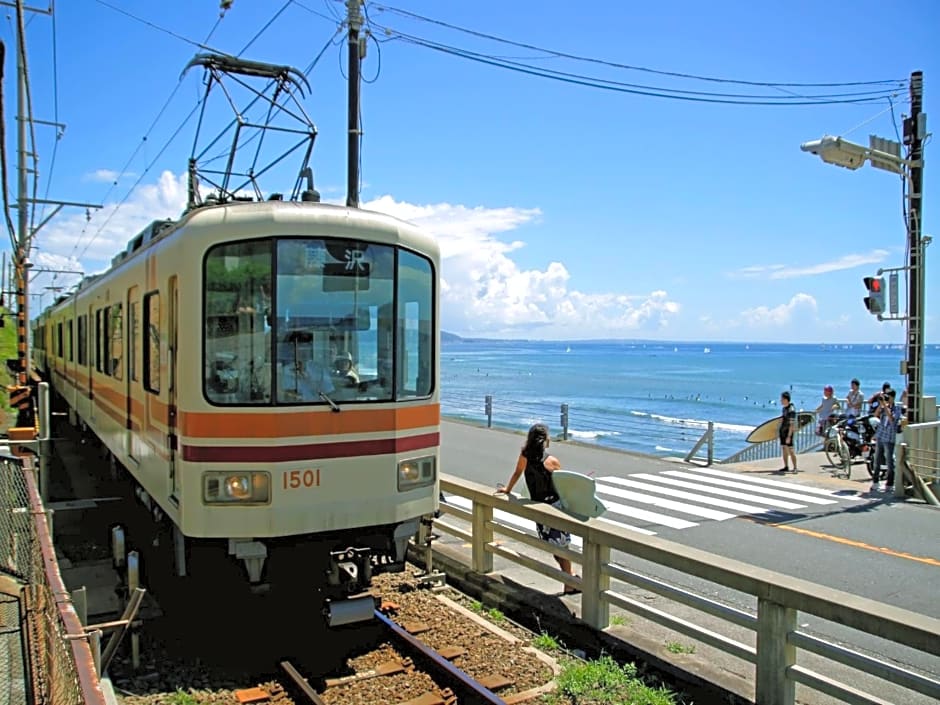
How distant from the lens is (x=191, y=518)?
5645 mm

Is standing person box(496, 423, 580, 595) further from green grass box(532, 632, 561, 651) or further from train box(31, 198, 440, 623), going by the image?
train box(31, 198, 440, 623)

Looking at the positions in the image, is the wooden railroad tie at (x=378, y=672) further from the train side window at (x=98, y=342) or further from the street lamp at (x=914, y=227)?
the street lamp at (x=914, y=227)

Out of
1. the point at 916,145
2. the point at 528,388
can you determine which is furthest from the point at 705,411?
the point at 916,145

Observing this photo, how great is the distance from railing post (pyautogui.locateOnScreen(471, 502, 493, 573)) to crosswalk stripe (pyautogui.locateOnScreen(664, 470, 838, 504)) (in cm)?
755

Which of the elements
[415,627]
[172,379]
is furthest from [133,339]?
[415,627]

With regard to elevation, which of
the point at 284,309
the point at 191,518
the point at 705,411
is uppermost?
the point at 284,309

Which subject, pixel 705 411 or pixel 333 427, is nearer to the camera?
pixel 333 427

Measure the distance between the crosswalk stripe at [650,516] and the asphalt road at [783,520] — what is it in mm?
15

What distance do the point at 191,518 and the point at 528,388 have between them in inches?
2980

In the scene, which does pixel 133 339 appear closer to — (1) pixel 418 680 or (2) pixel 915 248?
(1) pixel 418 680

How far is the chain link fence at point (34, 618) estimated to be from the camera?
3.34 meters

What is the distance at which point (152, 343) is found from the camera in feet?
22.3

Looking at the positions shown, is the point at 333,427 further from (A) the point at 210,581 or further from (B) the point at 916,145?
(B) the point at 916,145

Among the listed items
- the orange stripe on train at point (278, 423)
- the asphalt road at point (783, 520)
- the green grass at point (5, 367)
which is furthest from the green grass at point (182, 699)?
the green grass at point (5, 367)
